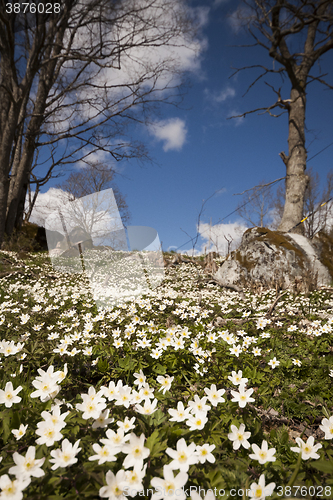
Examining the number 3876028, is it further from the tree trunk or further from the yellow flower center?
the yellow flower center

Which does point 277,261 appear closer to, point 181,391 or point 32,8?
point 181,391

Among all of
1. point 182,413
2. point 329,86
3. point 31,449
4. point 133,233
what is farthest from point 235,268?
point 329,86

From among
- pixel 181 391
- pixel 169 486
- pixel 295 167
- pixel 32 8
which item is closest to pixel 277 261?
pixel 295 167

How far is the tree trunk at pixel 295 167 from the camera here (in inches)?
378

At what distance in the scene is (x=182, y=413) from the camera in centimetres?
125

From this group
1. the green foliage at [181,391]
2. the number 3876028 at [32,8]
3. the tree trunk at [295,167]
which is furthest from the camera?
the tree trunk at [295,167]

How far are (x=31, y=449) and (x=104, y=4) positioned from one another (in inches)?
479

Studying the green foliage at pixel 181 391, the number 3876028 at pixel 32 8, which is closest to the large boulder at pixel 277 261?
the green foliage at pixel 181 391

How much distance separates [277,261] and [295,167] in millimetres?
4943

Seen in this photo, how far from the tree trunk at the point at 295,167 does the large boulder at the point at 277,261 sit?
1.72 metres

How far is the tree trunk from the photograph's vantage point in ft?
31.5

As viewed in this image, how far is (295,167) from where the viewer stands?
9914 mm

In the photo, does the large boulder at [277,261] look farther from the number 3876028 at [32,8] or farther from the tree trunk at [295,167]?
the number 3876028 at [32,8]

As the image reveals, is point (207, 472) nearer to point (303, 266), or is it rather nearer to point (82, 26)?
point (303, 266)
